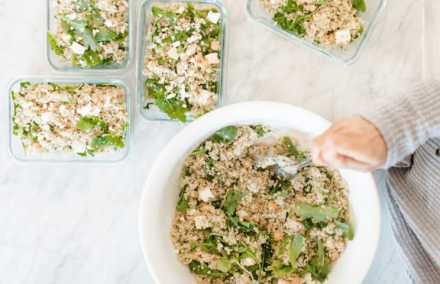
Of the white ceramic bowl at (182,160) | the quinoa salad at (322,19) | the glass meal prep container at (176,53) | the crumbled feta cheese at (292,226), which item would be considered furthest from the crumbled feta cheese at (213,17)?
the crumbled feta cheese at (292,226)

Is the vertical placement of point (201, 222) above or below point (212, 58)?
below

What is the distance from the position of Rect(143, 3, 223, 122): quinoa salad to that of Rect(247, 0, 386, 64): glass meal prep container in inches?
3.6

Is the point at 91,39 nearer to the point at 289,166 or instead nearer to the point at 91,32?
the point at 91,32

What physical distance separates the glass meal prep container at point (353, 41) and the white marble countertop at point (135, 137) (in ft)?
0.08

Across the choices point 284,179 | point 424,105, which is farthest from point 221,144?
point 424,105

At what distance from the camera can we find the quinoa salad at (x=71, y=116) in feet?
4.34

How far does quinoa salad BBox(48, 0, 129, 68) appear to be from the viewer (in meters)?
1.33

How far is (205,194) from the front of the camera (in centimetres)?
133

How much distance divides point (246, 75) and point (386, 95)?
308mm

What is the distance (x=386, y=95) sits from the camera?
140cm

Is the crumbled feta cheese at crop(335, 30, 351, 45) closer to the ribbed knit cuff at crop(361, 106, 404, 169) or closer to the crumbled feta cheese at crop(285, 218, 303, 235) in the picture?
the ribbed knit cuff at crop(361, 106, 404, 169)

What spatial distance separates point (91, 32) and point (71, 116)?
0.59 feet

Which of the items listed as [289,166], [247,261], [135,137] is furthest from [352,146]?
[135,137]

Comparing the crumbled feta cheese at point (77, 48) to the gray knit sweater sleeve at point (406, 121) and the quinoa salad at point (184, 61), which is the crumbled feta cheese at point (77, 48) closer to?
the quinoa salad at point (184, 61)
